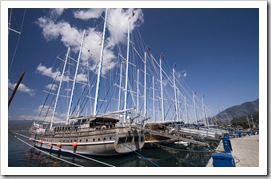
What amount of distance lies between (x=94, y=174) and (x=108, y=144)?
10.1 m

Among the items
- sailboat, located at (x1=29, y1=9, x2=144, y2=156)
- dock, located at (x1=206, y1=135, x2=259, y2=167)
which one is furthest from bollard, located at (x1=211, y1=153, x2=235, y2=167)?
sailboat, located at (x1=29, y1=9, x2=144, y2=156)

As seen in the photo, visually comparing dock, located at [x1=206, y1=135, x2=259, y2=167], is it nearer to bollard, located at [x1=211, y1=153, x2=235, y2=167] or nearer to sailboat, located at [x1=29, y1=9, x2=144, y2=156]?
bollard, located at [x1=211, y1=153, x2=235, y2=167]

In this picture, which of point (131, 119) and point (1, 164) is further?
point (131, 119)

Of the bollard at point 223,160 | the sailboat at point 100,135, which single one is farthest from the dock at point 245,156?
the sailboat at point 100,135

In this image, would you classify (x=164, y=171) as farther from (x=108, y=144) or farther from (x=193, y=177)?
(x=108, y=144)

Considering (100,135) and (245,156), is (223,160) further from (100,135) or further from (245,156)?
(100,135)

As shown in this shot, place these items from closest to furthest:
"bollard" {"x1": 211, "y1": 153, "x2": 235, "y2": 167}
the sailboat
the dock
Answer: "bollard" {"x1": 211, "y1": 153, "x2": 235, "y2": 167}, the dock, the sailboat

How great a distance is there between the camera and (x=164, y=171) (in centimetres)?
524

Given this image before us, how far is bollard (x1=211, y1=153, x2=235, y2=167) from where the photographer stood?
5.02m

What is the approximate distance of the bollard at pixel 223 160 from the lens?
16.5 ft

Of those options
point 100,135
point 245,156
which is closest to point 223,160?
point 245,156

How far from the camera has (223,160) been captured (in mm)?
5113
